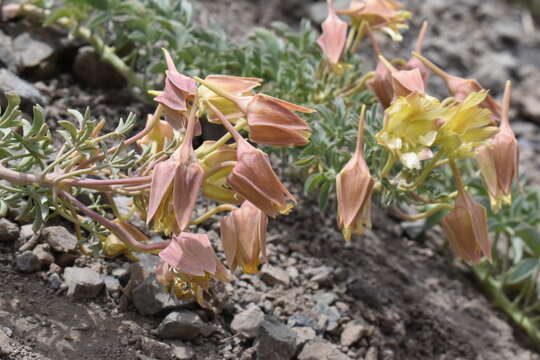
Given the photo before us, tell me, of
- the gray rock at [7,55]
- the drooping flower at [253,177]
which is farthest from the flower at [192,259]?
the gray rock at [7,55]

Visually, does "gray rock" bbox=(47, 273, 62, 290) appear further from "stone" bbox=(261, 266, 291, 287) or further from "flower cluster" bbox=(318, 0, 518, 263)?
"flower cluster" bbox=(318, 0, 518, 263)

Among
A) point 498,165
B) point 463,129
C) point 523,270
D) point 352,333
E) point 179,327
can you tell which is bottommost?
point 523,270

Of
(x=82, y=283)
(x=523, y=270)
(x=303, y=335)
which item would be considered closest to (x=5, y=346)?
(x=82, y=283)

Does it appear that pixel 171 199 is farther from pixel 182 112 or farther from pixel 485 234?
pixel 485 234

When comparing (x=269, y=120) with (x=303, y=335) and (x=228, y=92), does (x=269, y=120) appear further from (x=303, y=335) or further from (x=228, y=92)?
(x=303, y=335)

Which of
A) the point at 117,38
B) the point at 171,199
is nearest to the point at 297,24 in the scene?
the point at 117,38

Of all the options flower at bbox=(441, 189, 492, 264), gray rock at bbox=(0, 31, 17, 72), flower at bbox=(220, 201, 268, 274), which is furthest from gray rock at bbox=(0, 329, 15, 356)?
gray rock at bbox=(0, 31, 17, 72)
